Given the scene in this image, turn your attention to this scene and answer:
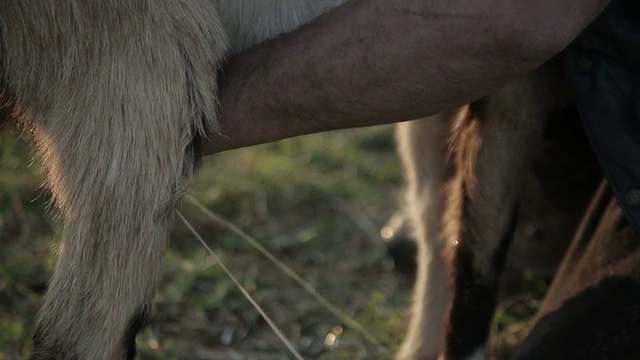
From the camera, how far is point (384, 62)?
6.84 feet

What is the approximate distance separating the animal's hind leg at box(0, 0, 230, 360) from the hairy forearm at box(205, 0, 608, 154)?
0.12 meters

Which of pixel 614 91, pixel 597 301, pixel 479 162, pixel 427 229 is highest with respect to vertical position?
pixel 614 91

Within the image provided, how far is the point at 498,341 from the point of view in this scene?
10.1 feet

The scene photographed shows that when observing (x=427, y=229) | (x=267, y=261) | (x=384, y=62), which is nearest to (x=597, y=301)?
(x=427, y=229)

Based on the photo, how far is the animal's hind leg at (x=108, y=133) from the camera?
80.5 inches

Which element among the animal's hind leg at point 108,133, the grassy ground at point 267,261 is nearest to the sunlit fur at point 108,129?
the animal's hind leg at point 108,133

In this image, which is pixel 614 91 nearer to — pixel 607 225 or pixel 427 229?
pixel 607 225

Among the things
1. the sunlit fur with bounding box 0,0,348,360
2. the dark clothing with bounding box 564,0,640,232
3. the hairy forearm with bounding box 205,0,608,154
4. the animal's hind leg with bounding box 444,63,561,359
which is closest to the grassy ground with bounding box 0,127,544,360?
the animal's hind leg with bounding box 444,63,561,359

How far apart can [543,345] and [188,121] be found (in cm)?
99

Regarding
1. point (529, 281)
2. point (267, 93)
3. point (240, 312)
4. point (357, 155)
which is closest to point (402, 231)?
point (529, 281)

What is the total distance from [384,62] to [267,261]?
5.14 feet

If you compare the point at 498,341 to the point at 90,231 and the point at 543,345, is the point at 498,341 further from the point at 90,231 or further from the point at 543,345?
the point at 90,231

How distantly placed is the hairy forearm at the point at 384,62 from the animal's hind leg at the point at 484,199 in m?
0.49

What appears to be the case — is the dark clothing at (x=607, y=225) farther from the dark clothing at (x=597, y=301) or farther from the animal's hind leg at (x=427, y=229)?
the animal's hind leg at (x=427, y=229)
